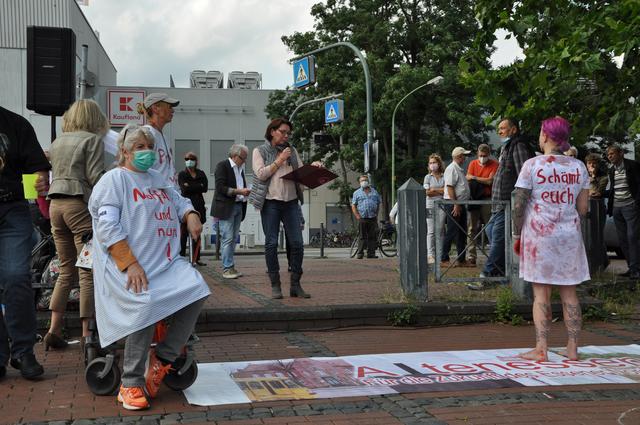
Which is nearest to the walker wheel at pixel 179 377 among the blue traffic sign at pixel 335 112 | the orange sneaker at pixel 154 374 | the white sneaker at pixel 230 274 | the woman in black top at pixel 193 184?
the orange sneaker at pixel 154 374

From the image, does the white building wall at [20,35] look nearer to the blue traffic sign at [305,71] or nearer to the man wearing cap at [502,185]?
the blue traffic sign at [305,71]

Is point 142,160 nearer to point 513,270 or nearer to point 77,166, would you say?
point 77,166

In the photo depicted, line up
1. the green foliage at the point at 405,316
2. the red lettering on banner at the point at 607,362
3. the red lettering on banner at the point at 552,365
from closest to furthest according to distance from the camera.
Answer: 1. the red lettering on banner at the point at 552,365
2. the red lettering on banner at the point at 607,362
3. the green foliage at the point at 405,316

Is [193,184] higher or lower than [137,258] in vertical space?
higher

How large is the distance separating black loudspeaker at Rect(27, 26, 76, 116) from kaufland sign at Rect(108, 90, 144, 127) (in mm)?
3262

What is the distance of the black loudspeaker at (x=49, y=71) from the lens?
25.1 ft

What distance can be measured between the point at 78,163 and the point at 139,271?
5.72 feet

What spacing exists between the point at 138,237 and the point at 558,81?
6431 mm

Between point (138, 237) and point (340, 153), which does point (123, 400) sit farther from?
point (340, 153)

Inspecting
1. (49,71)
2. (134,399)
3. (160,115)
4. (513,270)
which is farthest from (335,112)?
(134,399)

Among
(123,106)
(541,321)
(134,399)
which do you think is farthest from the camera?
(123,106)

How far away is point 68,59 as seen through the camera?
784 centimetres

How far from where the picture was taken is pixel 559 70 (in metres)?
8.37

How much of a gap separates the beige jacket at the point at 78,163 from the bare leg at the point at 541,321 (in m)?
3.53
